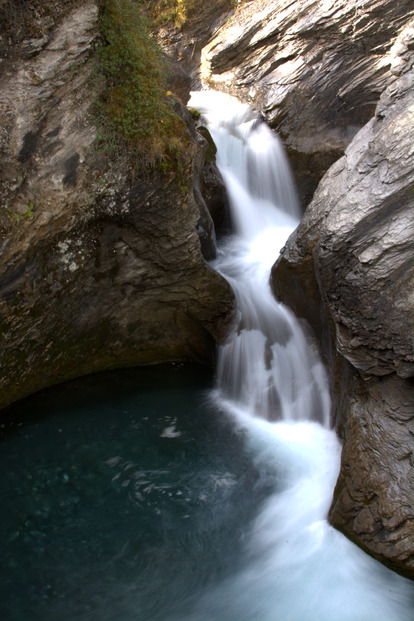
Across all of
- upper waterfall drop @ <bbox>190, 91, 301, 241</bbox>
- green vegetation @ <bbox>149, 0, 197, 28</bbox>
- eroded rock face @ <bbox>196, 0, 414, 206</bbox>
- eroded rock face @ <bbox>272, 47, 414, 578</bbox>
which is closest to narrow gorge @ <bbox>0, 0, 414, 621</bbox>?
eroded rock face @ <bbox>272, 47, 414, 578</bbox>

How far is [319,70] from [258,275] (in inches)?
226

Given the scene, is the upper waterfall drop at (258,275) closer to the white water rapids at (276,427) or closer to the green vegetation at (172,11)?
the white water rapids at (276,427)

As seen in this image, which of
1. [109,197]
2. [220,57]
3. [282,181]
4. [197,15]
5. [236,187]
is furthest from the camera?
[197,15]

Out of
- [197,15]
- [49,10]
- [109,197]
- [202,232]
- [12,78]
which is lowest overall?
[202,232]

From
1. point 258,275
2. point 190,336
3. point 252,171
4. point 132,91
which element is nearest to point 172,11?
point 252,171

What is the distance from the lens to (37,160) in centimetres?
470

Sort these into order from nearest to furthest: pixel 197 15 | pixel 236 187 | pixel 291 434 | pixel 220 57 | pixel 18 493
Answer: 1. pixel 18 493
2. pixel 291 434
3. pixel 236 187
4. pixel 220 57
5. pixel 197 15

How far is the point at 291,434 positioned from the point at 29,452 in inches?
130

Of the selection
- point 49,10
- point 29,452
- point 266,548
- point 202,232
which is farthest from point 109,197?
point 266,548

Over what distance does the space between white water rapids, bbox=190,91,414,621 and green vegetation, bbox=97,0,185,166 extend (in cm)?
269

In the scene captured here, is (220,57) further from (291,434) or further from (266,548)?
(266,548)

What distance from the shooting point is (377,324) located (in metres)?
4.34

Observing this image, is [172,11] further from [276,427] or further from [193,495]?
[193,495]

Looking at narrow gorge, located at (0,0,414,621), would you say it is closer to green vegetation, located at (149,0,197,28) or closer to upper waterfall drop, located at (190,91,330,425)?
upper waterfall drop, located at (190,91,330,425)
